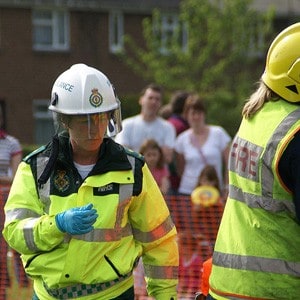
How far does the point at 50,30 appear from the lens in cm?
3161

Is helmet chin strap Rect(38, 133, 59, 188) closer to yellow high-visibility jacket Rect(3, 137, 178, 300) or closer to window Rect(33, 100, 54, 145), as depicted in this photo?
yellow high-visibility jacket Rect(3, 137, 178, 300)

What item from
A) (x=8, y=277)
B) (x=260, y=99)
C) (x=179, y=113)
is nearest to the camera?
(x=260, y=99)

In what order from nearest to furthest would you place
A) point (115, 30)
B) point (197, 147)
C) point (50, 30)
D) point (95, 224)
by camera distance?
1. point (95, 224)
2. point (197, 147)
3. point (50, 30)
4. point (115, 30)

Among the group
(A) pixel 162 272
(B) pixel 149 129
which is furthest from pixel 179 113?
(A) pixel 162 272

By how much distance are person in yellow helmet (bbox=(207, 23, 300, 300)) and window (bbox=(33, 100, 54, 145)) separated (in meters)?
27.2

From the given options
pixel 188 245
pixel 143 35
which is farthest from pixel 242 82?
pixel 188 245

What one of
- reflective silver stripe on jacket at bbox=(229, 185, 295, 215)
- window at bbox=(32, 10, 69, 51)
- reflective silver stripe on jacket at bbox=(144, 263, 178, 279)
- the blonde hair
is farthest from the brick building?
reflective silver stripe on jacket at bbox=(229, 185, 295, 215)

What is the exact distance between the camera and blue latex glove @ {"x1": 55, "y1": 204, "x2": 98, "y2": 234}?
438 cm

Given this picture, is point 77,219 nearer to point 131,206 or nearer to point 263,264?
point 131,206

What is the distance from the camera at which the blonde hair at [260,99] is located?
14.0 feet

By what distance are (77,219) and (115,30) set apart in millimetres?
28101

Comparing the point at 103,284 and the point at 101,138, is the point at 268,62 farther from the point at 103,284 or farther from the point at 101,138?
the point at 103,284

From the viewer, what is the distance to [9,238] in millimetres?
4648

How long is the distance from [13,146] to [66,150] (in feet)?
15.0
